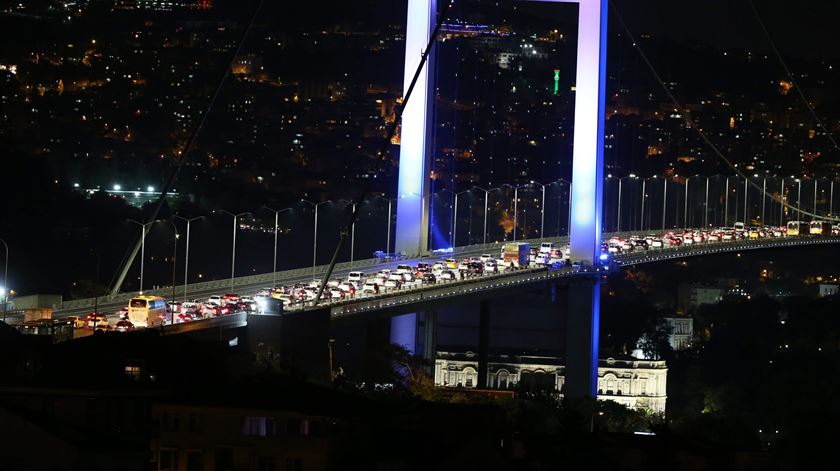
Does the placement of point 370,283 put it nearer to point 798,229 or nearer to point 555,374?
point 555,374

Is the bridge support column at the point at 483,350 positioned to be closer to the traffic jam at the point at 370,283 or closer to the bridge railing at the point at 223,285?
the traffic jam at the point at 370,283

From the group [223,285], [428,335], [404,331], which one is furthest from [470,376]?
[223,285]

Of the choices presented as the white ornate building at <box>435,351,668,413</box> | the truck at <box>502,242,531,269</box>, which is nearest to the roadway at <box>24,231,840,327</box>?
the truck at <box>502,242,531,269</box>

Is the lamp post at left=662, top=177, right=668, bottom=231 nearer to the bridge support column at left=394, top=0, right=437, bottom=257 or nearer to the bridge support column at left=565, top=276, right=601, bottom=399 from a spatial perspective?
the bridge support column at left=565, top=276, right=601, bottom=399

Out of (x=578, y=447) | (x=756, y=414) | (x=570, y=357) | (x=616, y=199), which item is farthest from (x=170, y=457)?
(x=616, y=199)

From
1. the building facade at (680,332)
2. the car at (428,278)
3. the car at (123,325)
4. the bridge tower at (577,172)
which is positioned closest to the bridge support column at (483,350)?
the bridge tower at (577,172)

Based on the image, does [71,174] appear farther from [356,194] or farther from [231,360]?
[231,360]
